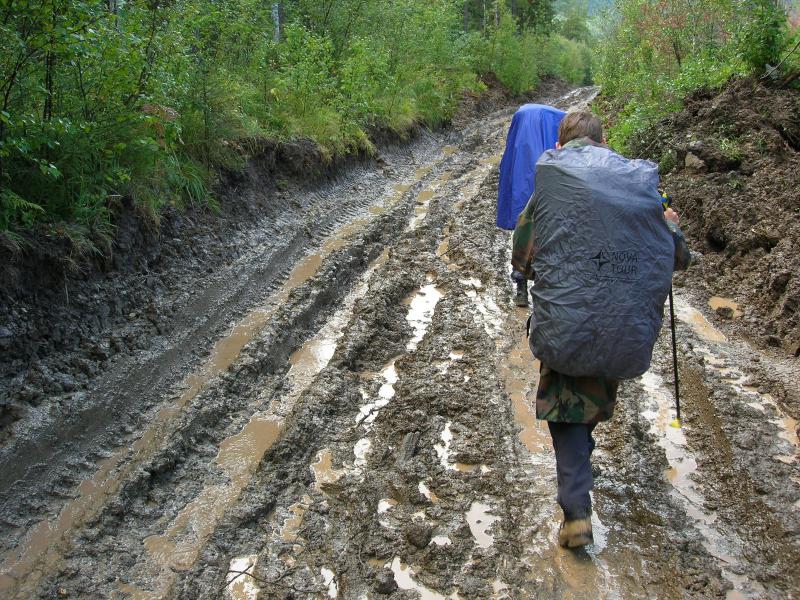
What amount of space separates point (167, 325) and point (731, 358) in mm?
4536

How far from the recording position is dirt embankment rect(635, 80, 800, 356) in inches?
225

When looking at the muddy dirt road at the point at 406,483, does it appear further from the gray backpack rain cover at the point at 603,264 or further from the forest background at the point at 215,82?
the forest background at the point at 215,82

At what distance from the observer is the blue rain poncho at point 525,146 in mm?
5664

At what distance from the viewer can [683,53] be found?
14289 mm

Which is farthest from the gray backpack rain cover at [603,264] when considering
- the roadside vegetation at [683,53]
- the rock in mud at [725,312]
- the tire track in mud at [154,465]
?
the roadside vegetation at [683,53]

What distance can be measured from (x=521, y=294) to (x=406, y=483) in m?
3.03

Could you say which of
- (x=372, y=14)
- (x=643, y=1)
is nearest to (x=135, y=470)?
(x=372, y=14)

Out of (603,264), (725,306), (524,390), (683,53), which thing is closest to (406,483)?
(524,390)

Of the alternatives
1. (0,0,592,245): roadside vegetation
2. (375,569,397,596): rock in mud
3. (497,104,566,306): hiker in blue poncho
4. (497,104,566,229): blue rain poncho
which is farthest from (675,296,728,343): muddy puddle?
(0,0,592,245): roadside vegetation

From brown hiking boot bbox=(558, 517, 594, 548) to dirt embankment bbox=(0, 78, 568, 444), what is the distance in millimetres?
3162

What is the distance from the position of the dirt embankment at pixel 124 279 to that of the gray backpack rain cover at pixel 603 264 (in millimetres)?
3244

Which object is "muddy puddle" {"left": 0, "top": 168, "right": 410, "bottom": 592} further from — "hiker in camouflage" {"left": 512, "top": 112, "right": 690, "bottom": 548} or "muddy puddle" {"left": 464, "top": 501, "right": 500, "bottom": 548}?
"hiker in camouflage" {"left": 512, "top": 112, "right": 690, "bottom": 548}

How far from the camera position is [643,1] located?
17.2 meters

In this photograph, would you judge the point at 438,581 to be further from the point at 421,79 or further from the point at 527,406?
the point at 421,79
